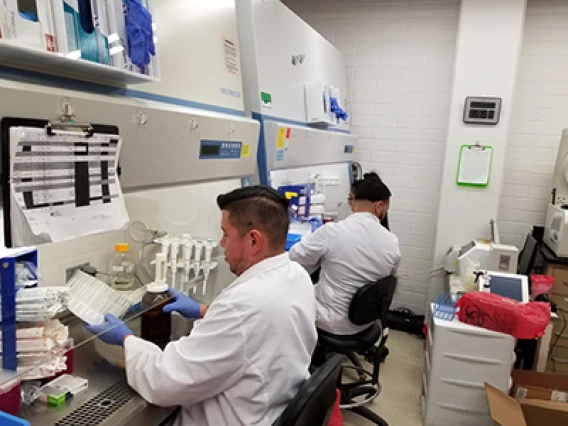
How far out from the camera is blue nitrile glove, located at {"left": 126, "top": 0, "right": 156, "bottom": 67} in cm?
127

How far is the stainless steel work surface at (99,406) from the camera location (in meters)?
1.01

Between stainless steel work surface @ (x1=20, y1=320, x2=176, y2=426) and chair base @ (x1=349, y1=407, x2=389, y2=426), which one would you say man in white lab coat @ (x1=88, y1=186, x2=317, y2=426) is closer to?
stainless steel work surface @ (x1=20, y1=320, x2=176, y2=426)

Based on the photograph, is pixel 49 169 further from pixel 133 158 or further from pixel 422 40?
pixel 422 40

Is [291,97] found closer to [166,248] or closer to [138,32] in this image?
[166,248]

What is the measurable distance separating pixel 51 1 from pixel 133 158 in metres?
0.44

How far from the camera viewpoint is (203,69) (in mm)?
1752

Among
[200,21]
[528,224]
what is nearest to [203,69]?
[200,21]

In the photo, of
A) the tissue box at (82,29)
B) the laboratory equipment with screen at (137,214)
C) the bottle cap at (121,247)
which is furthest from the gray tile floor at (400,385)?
the tissue box at (82,29)

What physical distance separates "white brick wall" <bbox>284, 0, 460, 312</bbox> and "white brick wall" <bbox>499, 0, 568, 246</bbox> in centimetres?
54

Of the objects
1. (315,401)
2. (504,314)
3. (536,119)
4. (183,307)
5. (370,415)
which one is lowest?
(370,415)

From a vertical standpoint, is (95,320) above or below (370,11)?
below

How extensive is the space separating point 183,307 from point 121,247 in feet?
1.26

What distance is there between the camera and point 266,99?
2.29m

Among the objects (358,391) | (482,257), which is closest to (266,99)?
(358,391)
